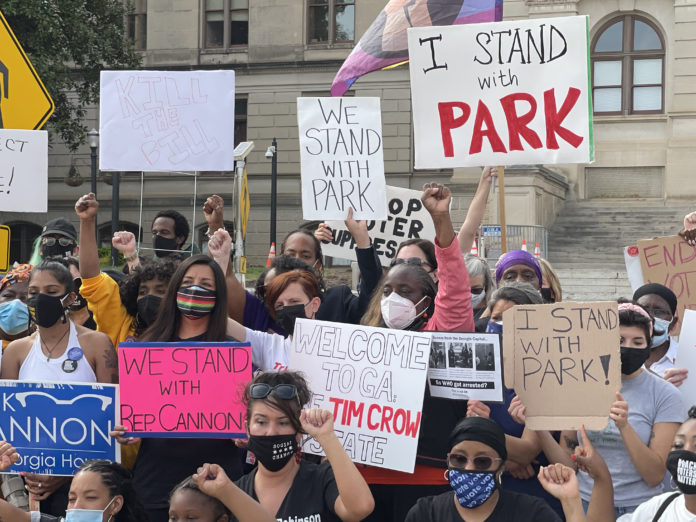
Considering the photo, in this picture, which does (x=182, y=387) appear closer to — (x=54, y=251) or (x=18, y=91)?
(x=54, y=251)

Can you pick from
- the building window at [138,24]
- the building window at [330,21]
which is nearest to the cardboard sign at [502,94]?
the building window at [330,21]

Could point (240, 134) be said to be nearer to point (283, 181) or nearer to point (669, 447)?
point (283, 181)

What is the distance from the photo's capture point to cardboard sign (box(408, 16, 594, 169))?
261 inches

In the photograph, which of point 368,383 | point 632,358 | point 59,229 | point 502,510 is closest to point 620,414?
point 632,358

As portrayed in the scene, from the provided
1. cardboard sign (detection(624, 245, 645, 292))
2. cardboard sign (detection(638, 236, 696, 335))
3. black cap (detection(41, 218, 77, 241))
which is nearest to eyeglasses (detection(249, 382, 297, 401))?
black cap (detection(41, 218, 77, 241))

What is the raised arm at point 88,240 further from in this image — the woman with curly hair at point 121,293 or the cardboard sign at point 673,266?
the cardboard sign at point 673,266

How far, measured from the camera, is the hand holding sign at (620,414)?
4391mm

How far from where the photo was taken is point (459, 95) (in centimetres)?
681

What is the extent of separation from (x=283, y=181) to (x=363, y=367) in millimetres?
27623

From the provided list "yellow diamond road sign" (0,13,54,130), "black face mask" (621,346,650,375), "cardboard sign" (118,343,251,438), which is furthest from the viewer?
"yellow diamond road sign" (0,13,54,130)

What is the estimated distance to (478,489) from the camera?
4137 millimetres

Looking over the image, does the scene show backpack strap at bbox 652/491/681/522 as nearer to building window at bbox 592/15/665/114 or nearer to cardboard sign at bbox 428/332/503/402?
cardboard sign at bbox 428/332/503/402

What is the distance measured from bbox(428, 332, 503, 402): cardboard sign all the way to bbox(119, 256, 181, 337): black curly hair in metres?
1.62

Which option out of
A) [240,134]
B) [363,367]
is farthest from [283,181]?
[363,367]
